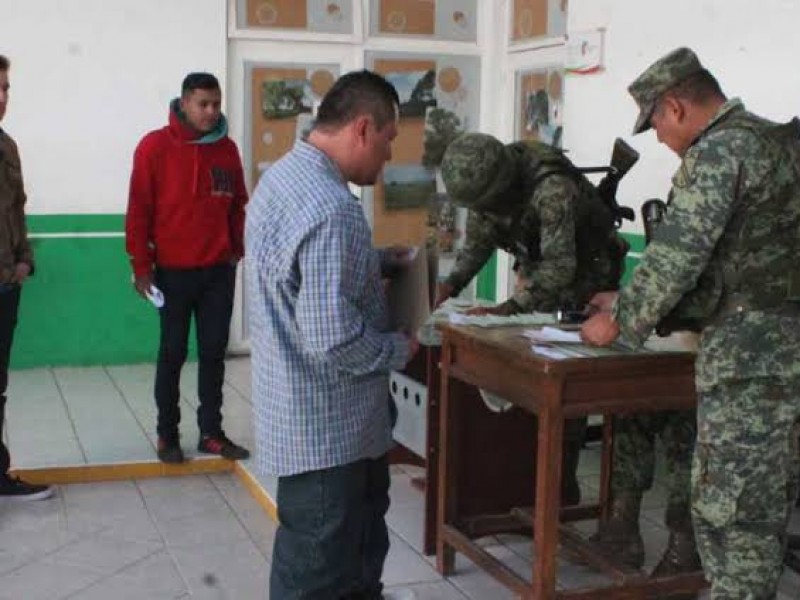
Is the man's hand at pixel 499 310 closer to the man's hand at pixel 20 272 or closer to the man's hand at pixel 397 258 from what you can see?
the man's hand at pixel 397 258

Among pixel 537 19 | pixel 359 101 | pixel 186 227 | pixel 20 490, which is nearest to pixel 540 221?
pixel 359 101

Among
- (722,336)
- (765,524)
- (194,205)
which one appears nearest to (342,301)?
(722,336)

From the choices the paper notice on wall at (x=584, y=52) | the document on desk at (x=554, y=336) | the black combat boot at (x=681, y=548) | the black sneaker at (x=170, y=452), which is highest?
the paper notice on wall at (x=584, y=52)

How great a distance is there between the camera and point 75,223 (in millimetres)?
6188

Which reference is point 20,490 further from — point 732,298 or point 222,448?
point 732,298

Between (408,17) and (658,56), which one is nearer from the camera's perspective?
(658,56)

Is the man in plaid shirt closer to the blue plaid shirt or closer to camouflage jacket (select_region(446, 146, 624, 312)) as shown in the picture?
the blue plaid shirt

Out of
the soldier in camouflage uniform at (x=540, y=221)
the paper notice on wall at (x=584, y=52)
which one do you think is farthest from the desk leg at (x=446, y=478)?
the paper notice on wall at (x=584, y=52)

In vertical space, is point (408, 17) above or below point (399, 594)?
above

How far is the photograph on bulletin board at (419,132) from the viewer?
680 centimetres

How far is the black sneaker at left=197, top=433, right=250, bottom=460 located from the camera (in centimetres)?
442

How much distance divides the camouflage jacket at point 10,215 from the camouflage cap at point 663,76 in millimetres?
2343

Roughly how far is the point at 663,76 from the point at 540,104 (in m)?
3.93

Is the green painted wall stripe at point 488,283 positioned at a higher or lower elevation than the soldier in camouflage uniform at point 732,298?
lower
